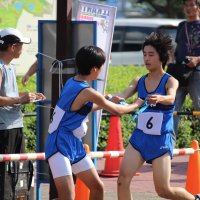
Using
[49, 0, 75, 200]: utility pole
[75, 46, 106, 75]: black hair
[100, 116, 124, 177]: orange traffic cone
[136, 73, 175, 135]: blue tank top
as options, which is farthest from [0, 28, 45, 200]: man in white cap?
[100, 116, 124, 177]: orange traffic cone

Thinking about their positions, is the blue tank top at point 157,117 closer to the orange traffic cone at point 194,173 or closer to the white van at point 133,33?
the orange traffic cone at point 194,173

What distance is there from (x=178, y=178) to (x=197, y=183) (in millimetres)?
1974

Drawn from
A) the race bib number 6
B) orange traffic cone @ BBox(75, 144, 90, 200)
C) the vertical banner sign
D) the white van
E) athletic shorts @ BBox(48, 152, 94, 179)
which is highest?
the vertical banner sign

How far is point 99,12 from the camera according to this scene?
36.1 feet

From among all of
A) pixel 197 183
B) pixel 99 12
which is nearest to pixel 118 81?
pixel 99 12

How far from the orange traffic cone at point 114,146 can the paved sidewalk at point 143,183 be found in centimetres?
13

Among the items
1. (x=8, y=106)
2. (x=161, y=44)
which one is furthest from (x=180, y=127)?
(x=8, y=106)

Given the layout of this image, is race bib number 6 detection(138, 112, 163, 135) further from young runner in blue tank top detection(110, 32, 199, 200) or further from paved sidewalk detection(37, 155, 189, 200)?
paved sidewalk detection(37, 155, 189, 200)

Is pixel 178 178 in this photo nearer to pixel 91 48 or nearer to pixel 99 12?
pixel 99 12

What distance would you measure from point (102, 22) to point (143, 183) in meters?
2.19

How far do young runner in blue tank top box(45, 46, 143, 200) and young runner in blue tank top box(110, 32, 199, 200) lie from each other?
Answer: 16.1 inches

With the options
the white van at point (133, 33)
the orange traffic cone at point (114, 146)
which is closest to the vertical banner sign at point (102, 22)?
the orange traffic cone at point (114, 146)

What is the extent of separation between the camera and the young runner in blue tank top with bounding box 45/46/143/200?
6.85 meters

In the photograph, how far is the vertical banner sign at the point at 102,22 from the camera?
10151mm
